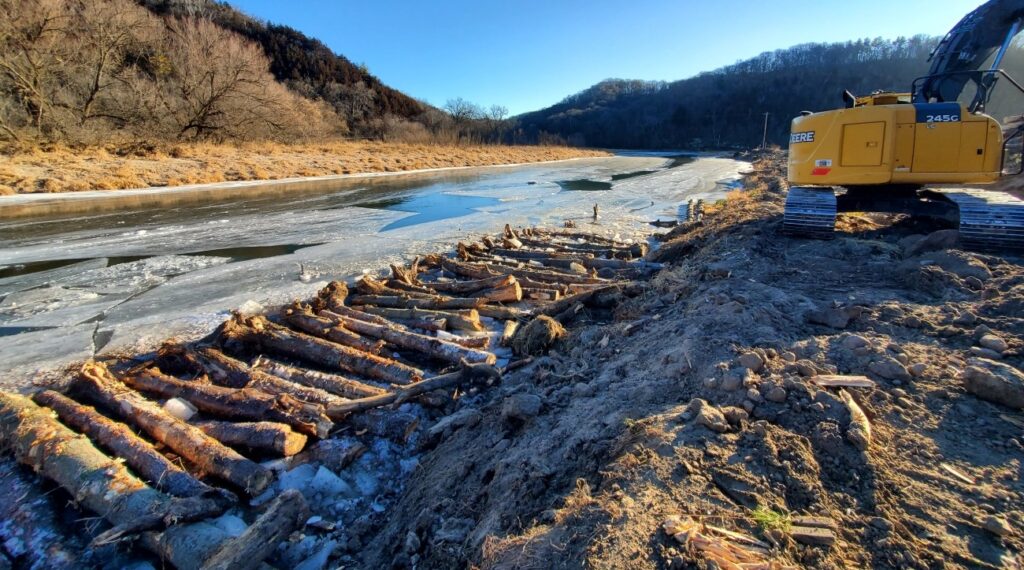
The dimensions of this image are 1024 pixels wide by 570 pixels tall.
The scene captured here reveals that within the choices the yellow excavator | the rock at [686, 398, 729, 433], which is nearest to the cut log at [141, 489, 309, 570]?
the rock at [686, 398, 729, 433]

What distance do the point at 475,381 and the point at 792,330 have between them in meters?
3.13

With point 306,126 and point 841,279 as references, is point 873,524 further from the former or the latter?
point 306,126

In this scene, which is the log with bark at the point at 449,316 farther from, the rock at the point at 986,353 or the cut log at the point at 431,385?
the rock at the point at 986,353

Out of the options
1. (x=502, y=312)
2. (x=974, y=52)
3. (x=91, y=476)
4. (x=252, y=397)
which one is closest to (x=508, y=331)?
(x=502, y=312)

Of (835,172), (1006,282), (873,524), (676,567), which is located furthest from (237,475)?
(835,172)

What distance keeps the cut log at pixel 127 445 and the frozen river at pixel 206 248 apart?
59.1 inches

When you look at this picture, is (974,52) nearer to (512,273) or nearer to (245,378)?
(512,273)

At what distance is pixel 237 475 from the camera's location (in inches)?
148

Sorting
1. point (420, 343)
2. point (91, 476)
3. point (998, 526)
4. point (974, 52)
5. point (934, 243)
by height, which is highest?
point (974, 52)

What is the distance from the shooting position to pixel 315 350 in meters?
5.92

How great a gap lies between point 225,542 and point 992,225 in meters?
9.80

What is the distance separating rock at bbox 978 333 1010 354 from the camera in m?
3.55

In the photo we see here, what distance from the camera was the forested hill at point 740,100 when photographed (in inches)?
4326

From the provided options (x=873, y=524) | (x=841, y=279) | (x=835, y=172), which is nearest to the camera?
(x=873, y=524)
